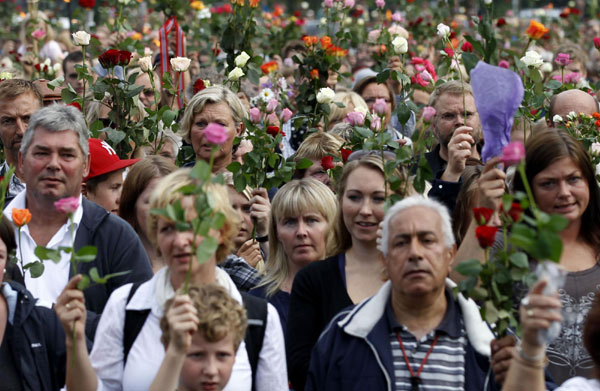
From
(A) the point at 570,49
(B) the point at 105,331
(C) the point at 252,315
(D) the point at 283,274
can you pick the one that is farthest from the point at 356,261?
(A) the point at 570,49

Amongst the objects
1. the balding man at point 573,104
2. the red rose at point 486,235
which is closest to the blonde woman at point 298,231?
the red rose at point 486,235

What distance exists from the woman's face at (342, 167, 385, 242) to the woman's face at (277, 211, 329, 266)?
0.38 m

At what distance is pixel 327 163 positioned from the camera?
5797 millimetres

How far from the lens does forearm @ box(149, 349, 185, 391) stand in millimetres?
3291

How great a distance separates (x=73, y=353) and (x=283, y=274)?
1.69 m

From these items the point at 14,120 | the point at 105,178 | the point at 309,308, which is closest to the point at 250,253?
the point at 105,178

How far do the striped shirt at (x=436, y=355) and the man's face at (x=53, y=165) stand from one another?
5.06ft

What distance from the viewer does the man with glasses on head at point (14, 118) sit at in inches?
233

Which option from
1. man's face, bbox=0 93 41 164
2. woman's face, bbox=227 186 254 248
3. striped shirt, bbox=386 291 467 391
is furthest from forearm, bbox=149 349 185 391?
man's face, bbox=0 93 41 164

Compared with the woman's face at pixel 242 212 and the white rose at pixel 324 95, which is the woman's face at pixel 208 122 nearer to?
the woman's face at pixel 242 212

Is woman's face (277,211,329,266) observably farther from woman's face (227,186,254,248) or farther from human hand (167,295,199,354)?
human hand (167,295,199,354)

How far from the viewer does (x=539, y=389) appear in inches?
128

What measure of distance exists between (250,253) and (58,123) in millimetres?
1300

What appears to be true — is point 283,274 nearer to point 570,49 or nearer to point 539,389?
point 539,389
